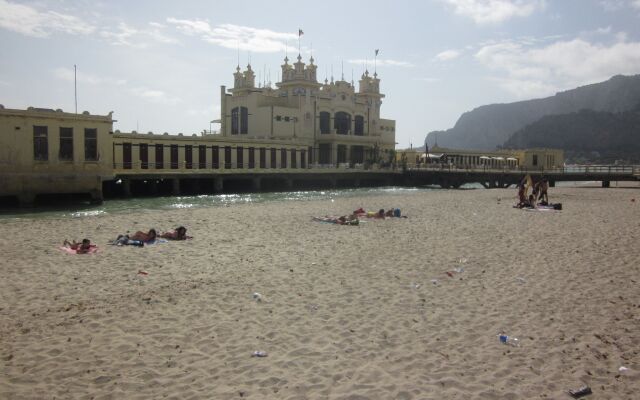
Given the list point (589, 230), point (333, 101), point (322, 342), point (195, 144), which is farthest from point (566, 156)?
point (322, 342)

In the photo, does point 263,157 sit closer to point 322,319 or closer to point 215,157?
point 215,157

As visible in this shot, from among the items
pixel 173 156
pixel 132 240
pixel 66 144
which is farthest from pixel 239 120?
pixel 132 240

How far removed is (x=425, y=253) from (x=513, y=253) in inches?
94.2

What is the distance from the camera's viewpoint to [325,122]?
63.1 meters

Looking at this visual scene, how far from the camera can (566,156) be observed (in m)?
168

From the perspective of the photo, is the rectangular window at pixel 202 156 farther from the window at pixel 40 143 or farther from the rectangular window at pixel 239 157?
the window at pixel 40 143

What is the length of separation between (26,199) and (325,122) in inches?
1516

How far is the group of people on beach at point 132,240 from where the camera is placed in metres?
14.0

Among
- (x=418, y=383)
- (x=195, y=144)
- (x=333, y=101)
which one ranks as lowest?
(x=418, y=383)

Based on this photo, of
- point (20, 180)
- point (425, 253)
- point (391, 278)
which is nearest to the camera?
point (391, 278)

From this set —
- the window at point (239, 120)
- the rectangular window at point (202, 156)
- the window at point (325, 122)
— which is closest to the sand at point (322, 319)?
the rectangular window at point (202, 156)

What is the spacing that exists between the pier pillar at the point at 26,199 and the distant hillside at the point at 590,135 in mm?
155255

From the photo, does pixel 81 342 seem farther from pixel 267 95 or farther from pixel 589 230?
pixel 267 95

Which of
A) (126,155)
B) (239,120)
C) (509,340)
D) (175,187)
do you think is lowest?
(509,340)
